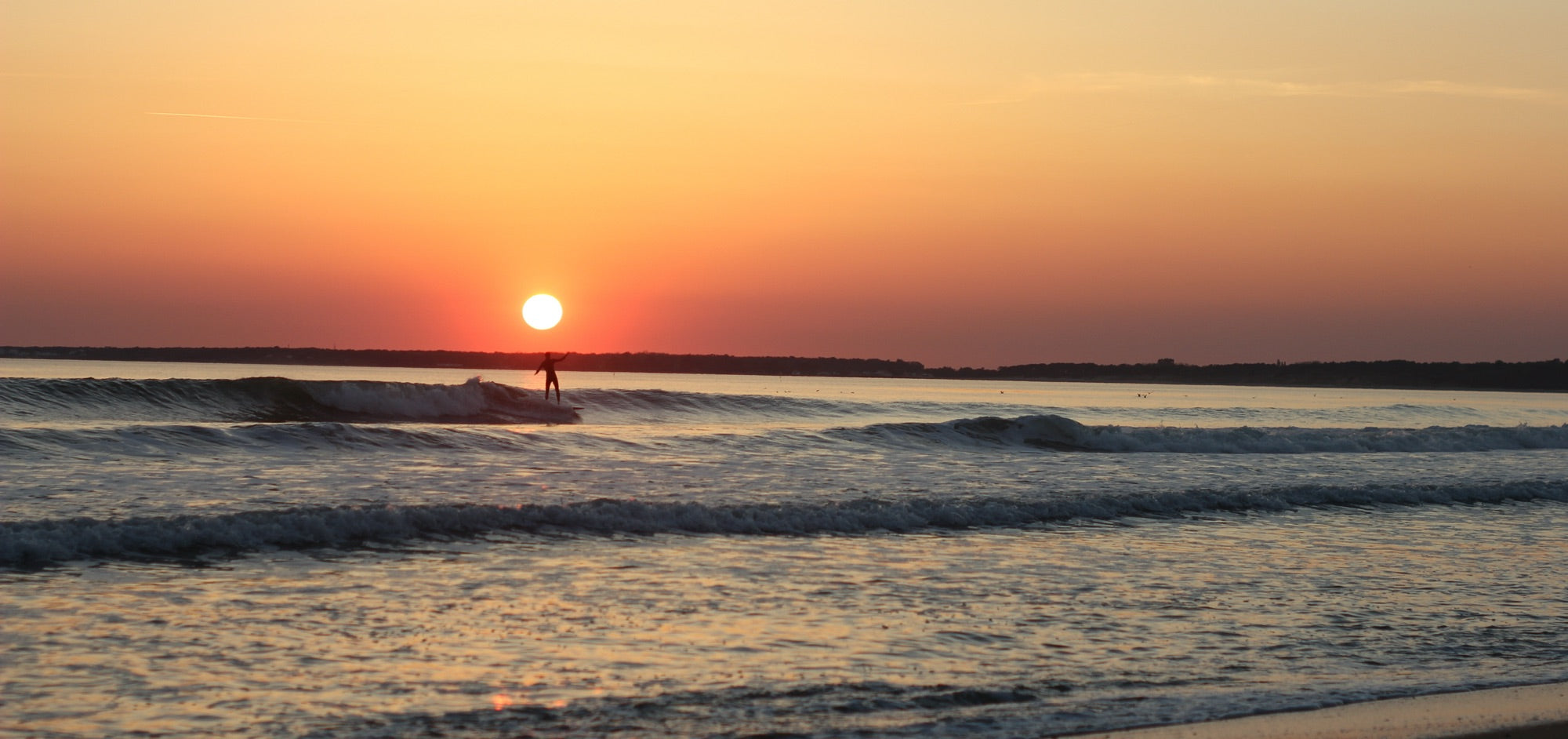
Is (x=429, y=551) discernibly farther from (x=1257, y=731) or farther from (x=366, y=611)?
(x=1257, y=731)

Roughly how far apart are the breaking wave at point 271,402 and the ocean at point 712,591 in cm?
1160

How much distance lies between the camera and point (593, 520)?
46.8 ft

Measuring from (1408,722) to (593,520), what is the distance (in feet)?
30.5

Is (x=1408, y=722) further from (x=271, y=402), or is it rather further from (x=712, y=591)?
(x=271, y=402)

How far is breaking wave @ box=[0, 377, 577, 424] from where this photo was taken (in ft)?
110

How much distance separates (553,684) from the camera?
7207 millimetres

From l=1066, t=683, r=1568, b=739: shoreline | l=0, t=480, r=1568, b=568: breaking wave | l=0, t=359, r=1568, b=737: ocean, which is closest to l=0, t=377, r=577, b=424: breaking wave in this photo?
l=0, t=359, r=1568, b=737: ocean

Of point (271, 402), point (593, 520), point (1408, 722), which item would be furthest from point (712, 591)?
point (271, 402)

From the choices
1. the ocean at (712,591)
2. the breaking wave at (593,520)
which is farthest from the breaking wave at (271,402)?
the breaking wave at (593,520)

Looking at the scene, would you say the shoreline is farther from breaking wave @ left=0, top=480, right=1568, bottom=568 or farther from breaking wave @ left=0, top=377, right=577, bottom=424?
breaking wave @ left=0, top=377, right=577, bottom=424

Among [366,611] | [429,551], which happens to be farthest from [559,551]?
[366,611]

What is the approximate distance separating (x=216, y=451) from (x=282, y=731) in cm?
1689

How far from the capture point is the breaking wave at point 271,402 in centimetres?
3344

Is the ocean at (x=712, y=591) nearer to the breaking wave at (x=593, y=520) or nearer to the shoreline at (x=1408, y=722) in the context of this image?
the breaking wave at (x=593, y=520)
